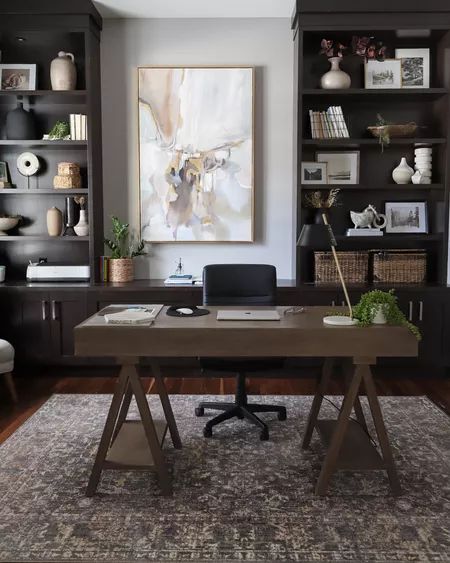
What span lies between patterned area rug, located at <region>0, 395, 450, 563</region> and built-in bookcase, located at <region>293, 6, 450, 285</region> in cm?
184

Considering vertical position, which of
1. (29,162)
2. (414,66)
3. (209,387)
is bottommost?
(209,387)

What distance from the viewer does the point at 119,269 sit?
4535 millimetres

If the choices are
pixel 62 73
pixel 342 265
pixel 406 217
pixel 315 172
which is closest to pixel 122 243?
pixel 62 73

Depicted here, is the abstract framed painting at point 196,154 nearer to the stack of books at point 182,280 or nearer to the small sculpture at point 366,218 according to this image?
the stack of books at point 182,280

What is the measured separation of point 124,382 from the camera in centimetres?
250

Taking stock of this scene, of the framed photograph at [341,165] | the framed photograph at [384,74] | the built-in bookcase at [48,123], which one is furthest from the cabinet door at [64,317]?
the framed photograph at [384,74]

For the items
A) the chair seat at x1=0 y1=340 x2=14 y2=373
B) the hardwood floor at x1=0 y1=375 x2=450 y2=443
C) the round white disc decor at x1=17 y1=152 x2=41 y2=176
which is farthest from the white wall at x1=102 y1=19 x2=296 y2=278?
the chair seat at x1=0 y1=340 x2=14 y2=373

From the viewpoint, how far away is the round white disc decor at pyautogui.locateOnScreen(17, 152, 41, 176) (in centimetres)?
461

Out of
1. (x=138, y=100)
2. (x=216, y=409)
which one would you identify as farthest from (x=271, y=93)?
(x=216, y=409)

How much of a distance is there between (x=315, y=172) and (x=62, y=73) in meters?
2.15

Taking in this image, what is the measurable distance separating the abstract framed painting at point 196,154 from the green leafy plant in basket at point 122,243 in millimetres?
126

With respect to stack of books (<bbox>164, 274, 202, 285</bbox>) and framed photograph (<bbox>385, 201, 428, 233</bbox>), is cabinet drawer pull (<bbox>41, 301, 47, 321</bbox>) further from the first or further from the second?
framed photograph (<bbox>385, 201, 428, 233</bbox>)

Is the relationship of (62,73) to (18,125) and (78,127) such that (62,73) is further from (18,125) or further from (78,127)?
(18,125)

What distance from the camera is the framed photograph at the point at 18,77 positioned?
14.7 feet
